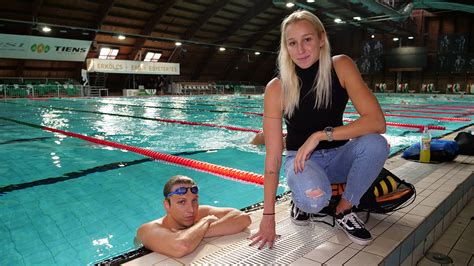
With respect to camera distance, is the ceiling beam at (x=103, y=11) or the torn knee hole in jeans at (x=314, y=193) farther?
the ceiling beam at (x=103, y=11)

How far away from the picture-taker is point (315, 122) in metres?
2.06

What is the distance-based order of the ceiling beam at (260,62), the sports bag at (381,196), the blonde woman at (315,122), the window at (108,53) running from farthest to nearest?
1. the ceiling beam at (260,62)
2. the window at (108,53)
3. the sports bag at (381,196)
4. the blonde woman at (315,122)

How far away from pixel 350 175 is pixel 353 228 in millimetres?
300

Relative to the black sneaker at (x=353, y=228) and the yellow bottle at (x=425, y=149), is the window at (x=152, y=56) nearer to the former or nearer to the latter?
the yellow bottle at (x=425, y=149)

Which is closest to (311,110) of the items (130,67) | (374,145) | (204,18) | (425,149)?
(374,145)

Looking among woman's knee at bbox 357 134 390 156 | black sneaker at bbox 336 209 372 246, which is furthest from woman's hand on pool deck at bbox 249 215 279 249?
woman's knee at bbox 357 134 390 156

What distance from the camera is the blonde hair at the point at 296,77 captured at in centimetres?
195

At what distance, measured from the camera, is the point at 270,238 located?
1939mm

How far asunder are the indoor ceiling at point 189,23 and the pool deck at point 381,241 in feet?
48.6

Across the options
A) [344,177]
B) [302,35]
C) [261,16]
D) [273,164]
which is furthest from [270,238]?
[261,16]

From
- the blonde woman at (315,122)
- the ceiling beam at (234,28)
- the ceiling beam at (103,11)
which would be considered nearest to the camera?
the blonde woman at (315,122)

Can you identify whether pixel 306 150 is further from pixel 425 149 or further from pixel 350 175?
pixel 425 149

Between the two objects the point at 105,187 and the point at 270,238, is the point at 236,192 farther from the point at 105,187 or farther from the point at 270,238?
the point at 270,238

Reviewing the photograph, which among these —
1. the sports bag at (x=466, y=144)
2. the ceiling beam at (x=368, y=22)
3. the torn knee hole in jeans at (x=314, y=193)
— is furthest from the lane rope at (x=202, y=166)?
the ceiling beam at (x=368, y=22)
